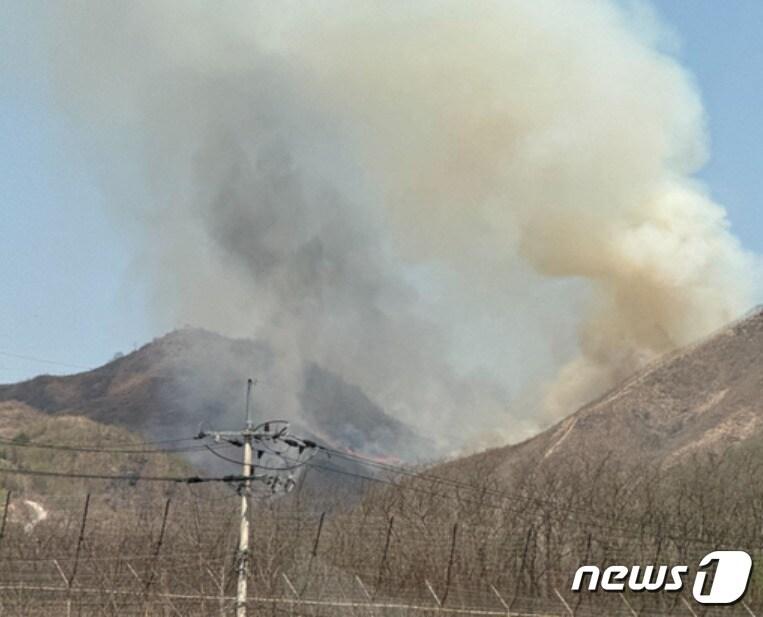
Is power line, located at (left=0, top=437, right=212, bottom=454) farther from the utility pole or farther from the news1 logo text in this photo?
the utility pole

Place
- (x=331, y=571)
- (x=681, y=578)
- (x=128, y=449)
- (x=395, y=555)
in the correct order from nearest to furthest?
(x=681, y=578)
(x=331, y=571)
(x=395, y=555)
(x=128, y=449)

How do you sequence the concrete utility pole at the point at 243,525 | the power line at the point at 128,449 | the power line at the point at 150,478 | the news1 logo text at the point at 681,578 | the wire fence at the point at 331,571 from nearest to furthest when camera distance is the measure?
the concrete utility pole at the point at 243,525
the power line at the point at 150,478
the news1 logo text at the point at 681,578
the wire fence at the point at 331,571
the power line at the point at 128,449

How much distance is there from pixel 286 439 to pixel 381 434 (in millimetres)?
127494

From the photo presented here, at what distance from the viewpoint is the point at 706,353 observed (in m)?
176

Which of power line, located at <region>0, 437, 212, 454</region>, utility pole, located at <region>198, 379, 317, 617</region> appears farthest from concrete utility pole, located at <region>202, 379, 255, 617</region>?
power line, located at <region>0, 437, 212, 454</region>

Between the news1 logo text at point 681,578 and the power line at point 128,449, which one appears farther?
the power line at point 128,449

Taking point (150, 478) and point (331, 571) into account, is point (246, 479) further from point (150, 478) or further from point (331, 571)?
point (150, 478)

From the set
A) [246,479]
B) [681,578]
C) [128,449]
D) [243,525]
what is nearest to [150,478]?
[681,578]

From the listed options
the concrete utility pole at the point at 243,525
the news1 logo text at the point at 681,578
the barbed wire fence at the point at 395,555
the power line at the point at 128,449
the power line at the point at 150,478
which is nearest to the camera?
the concrete utility pole at the point at 243,525

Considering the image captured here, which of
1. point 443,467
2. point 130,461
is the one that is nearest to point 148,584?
point 443,467

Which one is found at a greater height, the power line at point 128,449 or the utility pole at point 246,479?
the power line at point 128,449

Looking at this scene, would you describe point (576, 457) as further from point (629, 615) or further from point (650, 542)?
point (629, 615)

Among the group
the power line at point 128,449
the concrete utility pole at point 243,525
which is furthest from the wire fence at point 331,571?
the power line at point 128,449

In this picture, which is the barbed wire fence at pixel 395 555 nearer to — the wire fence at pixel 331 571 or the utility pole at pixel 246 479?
the wire fence at pixel 331 571
